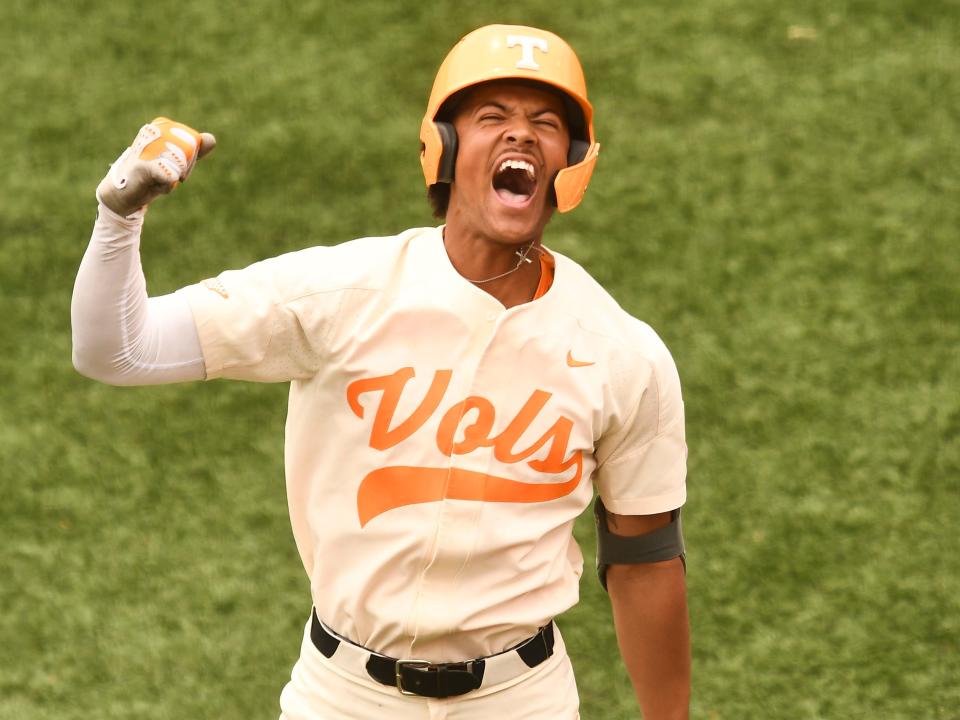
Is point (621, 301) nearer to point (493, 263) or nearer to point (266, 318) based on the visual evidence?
point (493, 263)

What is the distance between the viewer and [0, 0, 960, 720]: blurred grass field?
5.80m

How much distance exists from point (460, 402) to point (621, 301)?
11.0ft

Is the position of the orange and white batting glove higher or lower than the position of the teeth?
higher

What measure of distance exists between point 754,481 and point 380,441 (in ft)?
10.3

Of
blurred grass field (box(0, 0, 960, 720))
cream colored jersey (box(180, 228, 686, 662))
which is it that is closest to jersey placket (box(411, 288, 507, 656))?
cream colored jersey (box(180, 228, 686, 662))

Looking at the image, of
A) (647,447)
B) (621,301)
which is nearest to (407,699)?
(647,447)

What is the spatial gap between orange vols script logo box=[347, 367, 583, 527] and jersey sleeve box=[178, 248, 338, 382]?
15 centimetres

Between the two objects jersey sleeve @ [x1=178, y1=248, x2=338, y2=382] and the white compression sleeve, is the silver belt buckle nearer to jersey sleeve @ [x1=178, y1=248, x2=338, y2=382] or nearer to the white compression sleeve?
jersey sleeve @ [x1=178, y1=248, x2=338, y2=382]

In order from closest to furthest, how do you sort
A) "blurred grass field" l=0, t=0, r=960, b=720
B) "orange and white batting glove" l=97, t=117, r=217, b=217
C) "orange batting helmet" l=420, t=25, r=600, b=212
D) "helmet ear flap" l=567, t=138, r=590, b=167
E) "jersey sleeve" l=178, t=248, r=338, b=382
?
"orange and white batting glove" l=97, t=117, r=217, b=217 → "jersey sleeve" l=178, t=248, r=338, b=382 → "orange batting helmet" l=420, t=25, r=600, b=212 → "helmet ear flap" l=567, t=138, r=590, b=167 → "blurred grass field" l=0, t=0, r=960, b=720

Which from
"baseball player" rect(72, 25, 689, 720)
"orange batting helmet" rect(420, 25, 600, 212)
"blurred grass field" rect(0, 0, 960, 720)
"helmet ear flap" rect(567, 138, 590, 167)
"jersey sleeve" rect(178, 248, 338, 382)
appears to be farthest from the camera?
"blurred grass field" rect(0, 0, 960, 720)

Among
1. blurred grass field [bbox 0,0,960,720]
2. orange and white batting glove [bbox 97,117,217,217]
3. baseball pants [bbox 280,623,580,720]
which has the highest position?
orange and white batting glove [bbox 97,117,217,217]

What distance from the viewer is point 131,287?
2918 mm

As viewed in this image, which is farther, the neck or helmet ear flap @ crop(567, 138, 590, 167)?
helmet ear flap @ crop(567, 138, 590, 167)

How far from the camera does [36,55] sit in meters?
7.45
